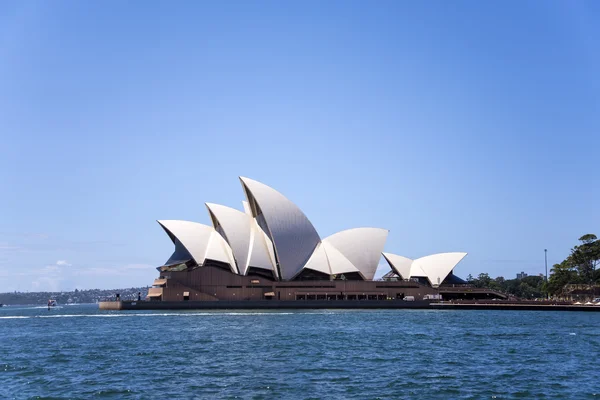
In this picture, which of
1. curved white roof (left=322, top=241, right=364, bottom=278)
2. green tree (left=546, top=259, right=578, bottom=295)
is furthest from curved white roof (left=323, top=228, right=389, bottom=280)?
green tree (left=546, top=259, right=578, bottom=295)

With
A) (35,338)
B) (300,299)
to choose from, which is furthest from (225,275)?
(35,338)

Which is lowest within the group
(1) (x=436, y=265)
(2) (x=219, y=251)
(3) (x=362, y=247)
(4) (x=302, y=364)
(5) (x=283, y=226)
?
(4) (x=302, y=364)

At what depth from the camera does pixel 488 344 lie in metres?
35.4

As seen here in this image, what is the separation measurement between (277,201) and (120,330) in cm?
3634

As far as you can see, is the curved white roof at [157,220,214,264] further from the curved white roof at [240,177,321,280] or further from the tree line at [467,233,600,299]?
the tree line at [467,233,600,299]

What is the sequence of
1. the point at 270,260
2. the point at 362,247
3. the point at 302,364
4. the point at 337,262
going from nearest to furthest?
1. the point at 302,364
2. the point at 270,260
3. the point at 337,262
4. the point at 362,247

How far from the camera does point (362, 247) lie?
90.1m

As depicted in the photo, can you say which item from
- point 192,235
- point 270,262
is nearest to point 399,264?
point 270,262

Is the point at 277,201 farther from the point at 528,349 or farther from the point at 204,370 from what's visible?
the point at 204,370

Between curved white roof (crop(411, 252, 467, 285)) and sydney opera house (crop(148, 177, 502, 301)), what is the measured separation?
2.21m

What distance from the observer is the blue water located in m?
21.1

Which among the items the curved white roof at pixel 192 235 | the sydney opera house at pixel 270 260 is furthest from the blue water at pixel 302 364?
the curved white roof at pixel 192 235

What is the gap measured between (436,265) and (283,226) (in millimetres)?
27055

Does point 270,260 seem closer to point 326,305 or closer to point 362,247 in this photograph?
point 326,305
